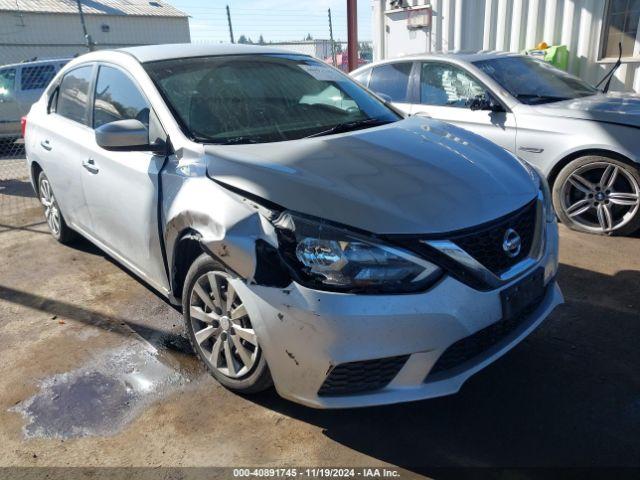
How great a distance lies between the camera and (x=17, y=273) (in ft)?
15.1

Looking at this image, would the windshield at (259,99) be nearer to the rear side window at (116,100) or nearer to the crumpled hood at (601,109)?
the rear side window at (116,100)

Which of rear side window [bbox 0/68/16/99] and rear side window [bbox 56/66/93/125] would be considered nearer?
rear side window [bbox 56/66/93/125]

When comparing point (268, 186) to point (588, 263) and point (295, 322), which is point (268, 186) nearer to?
point (295, 322)

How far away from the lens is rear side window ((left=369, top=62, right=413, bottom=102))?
5.82 m

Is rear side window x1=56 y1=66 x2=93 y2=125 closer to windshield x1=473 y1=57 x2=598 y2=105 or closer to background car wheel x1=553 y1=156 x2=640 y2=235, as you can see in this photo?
windshield x1=473 y1=57 x2=598 y2=105

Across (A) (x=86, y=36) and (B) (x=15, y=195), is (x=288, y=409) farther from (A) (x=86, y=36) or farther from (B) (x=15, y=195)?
(A) (x=86, y=36)

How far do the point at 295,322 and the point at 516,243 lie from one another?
3.43 ft

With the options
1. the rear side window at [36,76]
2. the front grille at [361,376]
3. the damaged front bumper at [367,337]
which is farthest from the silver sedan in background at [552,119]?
the rear side window at [36,76]

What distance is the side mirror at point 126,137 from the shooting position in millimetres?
2836

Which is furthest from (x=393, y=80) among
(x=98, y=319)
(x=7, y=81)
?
(x=7, y=81)

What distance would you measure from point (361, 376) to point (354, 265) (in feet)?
1.50

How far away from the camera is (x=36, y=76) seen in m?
11.2

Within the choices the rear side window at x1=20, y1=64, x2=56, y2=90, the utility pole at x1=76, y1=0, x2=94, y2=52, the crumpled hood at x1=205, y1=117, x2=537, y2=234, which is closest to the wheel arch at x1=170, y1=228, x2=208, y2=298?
the crumpled hood at x1=205, y1=117, x2=537, y2=234

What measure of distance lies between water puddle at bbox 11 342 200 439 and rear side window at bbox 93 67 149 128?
4.53 feet
